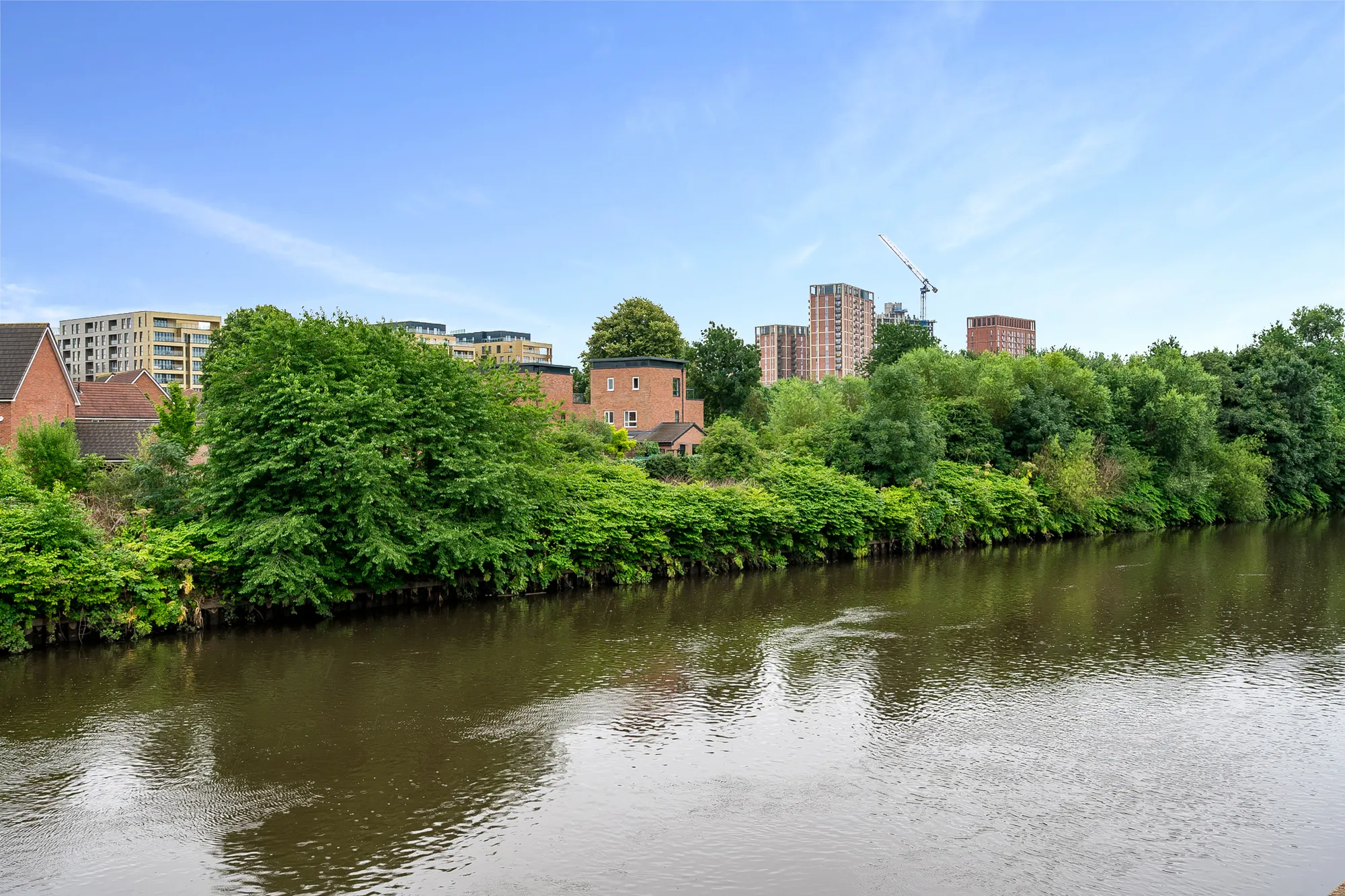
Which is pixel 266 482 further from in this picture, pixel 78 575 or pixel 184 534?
pixel 78 575

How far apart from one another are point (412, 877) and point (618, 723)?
6.42 metres

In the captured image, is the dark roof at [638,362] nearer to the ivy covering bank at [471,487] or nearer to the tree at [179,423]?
the ivy covering bank at [471,487]

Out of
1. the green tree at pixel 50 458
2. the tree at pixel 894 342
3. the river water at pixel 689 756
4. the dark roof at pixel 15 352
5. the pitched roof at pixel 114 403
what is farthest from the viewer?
the tree at pixel 894 342

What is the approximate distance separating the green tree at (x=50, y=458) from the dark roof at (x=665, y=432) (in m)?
41.2

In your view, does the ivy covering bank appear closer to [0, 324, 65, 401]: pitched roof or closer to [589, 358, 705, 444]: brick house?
[0, 324, 65, 401]: pitched roof

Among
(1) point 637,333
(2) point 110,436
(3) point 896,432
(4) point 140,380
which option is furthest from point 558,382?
(3) point 896,432

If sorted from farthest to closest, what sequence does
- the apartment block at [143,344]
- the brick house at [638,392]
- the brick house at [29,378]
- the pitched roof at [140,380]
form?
the apartment block at [143,344] → the brick house at [638,392] → the pitched roof at [140,380] → the brick house at [29,378]

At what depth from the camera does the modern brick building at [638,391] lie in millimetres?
74188

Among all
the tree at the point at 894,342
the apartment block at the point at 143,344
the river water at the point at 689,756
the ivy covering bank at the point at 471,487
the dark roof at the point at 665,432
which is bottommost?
the river water at the point at 689,756

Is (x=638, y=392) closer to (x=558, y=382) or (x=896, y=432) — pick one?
(x=558, y=382)

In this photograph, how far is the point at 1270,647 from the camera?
24.9 metres

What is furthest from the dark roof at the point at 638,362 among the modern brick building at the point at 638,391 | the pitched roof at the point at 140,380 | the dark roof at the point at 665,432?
the pitched roof at the point at 140,380

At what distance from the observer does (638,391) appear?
7438 centimetres

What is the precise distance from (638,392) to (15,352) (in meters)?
39.9
